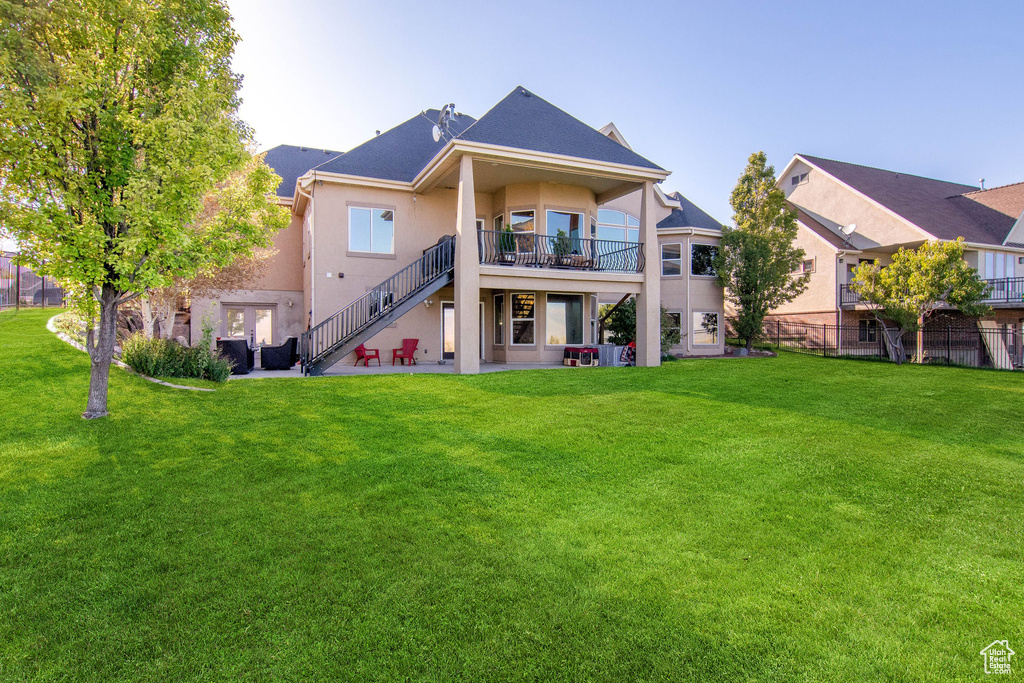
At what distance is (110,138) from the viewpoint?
21.3ft

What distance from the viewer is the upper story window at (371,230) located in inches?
619

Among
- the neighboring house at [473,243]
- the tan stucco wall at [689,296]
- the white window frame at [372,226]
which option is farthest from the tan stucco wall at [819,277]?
the white window frame at [372,226]

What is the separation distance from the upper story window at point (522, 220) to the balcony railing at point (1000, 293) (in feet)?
51.4

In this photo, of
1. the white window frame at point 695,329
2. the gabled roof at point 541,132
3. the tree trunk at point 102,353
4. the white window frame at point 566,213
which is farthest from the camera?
the white window frame at point 695,329

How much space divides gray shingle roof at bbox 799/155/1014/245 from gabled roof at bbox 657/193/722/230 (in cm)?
891

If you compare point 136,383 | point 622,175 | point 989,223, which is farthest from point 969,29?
point 136,383

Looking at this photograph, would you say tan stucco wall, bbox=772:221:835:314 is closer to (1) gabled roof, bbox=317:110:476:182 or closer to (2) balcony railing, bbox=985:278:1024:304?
(2) balcony railing, bbox=985:278:1024:304

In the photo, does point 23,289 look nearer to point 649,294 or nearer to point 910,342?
point 649,294

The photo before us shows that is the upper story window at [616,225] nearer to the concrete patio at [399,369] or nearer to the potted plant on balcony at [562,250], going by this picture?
the potted plant on balcony at [562,250]

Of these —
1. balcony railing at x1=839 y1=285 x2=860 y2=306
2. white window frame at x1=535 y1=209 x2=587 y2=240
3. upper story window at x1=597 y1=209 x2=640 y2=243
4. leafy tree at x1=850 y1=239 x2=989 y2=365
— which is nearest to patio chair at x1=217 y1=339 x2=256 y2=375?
white window frame at x1=535 y1=209 x2=587 y2=240

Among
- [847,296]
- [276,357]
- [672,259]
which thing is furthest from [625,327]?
[847,296]

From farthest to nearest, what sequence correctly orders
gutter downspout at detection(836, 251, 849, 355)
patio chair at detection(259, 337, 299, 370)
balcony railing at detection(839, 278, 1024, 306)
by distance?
gutter downspout at detection(836, 251, 849, 355)
balcony railing at detection(839, 278, 1024, 306)
patio chair at detection(259, 337, 299, 370)

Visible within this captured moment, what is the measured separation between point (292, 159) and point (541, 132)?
12298mm

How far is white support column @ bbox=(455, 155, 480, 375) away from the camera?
12.7 metres
